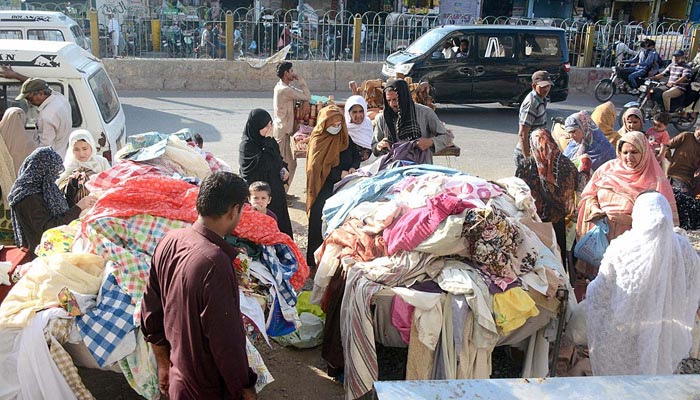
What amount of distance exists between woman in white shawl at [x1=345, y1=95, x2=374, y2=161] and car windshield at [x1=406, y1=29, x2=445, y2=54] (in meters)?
7.20

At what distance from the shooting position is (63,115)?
6.02m

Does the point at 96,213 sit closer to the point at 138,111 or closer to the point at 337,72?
the point at 138,111

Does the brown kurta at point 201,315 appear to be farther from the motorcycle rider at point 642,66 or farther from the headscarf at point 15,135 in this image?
the motorcycle rider at point 642,66

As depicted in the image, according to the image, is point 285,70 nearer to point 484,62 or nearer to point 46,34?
point 484,62

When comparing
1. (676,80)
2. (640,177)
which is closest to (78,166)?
(640,177)

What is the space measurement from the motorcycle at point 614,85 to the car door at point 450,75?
3.95 m

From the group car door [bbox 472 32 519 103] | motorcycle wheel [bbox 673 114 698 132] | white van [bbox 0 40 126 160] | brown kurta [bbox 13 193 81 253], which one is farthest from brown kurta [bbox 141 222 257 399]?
motorcycle wheel [bbox 673 114 698 132]

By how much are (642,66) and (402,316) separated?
12847mm

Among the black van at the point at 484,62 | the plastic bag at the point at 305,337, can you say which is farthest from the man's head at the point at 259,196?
the black van at the point at 484,62

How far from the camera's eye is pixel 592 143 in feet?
21.5

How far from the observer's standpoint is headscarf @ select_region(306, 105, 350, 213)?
5.71 metres

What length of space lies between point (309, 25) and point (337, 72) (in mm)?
1433

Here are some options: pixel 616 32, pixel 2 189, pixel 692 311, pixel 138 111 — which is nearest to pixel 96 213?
pixel 2 189

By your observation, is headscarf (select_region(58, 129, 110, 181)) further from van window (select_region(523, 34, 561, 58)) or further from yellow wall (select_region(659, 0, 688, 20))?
yellow wall (select_region(659, 0, 688, 20))
